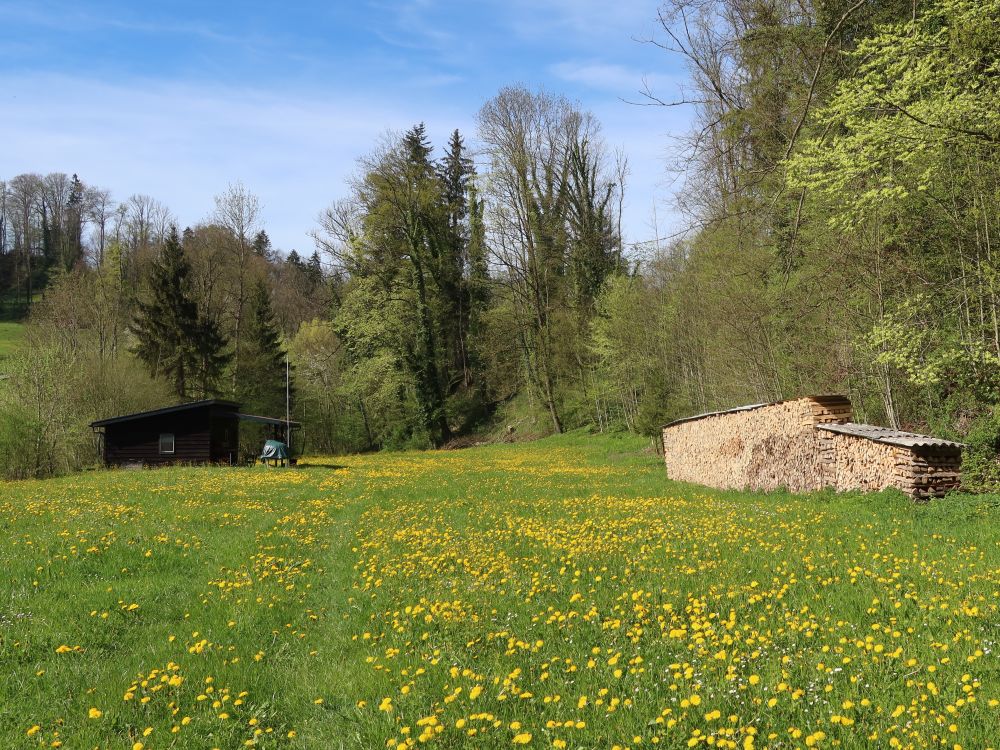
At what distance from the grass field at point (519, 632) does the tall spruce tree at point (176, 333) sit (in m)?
35.7

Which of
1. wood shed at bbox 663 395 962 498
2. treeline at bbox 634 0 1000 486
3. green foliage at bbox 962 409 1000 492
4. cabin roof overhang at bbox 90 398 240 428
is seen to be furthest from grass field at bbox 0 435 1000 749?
cabin roof overhang at bbox 90 398 240 428

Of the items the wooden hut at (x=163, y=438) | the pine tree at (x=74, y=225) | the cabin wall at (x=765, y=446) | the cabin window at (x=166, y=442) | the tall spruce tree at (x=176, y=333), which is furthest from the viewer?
the pine tree at (x=74, y=225)

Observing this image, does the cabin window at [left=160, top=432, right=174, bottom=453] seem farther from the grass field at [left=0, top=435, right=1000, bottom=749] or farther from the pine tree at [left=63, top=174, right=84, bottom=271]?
the pine tree at [left=63, top=174, right=84, bottom=271]

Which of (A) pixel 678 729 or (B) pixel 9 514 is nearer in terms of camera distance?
(A) pixel 678 729

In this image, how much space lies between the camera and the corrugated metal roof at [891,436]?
1098cm

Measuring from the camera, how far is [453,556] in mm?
8938

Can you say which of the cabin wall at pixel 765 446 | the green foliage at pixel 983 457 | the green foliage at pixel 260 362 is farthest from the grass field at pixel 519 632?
the green foliage at pixel 260 362

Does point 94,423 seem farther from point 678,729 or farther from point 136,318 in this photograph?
point 678,729

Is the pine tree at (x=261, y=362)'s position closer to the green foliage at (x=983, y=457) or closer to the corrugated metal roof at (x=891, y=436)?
the corrugated metal roof at (x=891, y=436)

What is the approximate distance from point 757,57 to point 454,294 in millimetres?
44564

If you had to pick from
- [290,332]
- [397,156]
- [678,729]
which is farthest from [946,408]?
[290,332]

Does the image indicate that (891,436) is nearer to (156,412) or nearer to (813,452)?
(813,452)

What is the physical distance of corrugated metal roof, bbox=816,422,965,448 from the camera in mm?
10977

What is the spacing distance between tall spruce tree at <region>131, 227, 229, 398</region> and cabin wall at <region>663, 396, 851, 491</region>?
37033 mm
